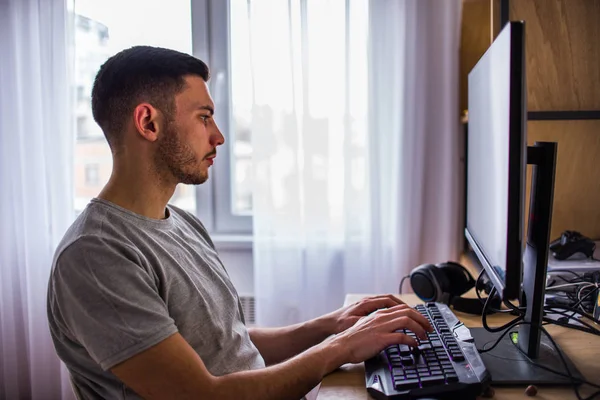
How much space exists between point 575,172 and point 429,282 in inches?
22.5

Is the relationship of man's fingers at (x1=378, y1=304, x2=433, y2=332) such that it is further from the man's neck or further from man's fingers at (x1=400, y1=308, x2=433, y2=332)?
the man's neck

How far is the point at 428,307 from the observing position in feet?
3.98

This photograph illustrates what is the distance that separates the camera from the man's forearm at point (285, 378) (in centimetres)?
90

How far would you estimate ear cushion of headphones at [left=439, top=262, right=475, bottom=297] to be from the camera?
1.40 m

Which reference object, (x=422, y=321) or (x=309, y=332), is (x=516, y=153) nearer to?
(x=422, y=321)

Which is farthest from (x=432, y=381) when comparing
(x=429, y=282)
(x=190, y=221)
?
(x=190, y=221)

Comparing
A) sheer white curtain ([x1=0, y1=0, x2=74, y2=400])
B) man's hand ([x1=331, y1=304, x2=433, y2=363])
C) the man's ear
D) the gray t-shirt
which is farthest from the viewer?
sheer white curtain ([x1=0, y1=0, x2=74, y2=400])

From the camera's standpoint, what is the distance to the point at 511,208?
765mm

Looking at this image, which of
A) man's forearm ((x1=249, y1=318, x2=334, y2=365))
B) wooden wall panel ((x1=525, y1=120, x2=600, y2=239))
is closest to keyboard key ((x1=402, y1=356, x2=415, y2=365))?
man's forearm ((x1=249, y1=318, x2=334, y2=365))

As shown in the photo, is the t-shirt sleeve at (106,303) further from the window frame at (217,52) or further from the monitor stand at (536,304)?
the window frame at (217,52)

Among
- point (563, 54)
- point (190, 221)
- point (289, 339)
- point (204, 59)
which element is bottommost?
point (289, 339)

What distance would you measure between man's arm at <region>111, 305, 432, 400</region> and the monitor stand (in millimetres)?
144

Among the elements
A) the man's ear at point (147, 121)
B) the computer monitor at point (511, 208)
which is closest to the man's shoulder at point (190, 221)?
the man's ear at point (147, 121)

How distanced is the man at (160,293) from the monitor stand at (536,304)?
149mm
